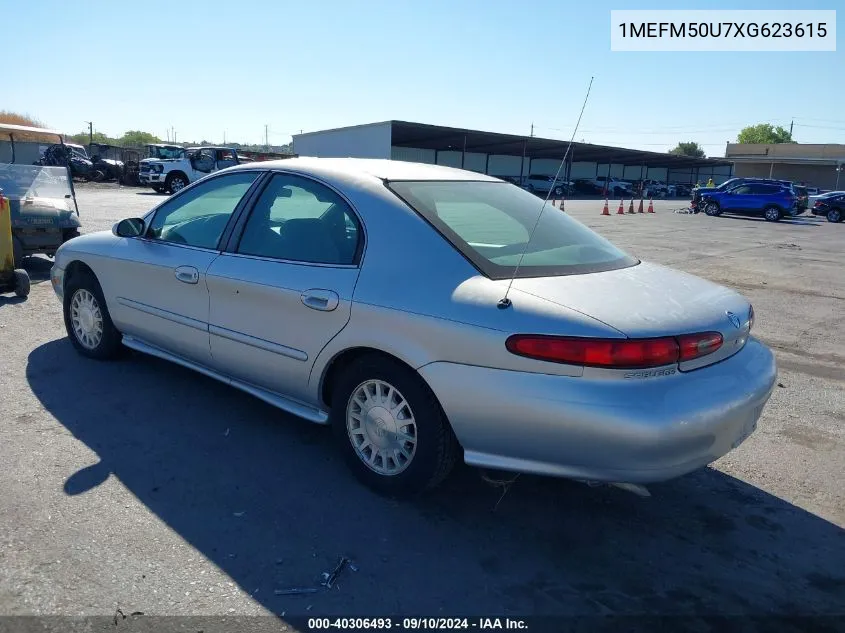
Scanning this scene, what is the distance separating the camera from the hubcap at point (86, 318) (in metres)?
5.08

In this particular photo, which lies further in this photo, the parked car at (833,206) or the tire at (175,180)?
the parked car at (833,206)

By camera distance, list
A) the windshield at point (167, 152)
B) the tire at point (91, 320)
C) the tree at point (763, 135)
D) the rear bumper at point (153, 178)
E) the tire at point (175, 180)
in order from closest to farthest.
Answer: the tire at point (91, 320), the tire at point (175, 180), the rear bumper at point (153, 178), the windshield at point (167, 152), the tree at point (763, 135)

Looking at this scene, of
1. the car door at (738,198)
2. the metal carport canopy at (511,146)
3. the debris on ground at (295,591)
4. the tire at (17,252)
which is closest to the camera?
the debris on ground at (295,591)

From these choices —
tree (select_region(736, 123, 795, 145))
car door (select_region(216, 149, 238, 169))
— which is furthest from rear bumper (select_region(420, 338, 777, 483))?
tree (select_region(736, 123, 795, 145))

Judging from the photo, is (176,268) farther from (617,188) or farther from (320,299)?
(617,188)

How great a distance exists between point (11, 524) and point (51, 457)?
26.2 inches

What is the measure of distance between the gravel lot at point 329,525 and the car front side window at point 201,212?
1075mm

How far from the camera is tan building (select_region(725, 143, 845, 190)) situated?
213ft

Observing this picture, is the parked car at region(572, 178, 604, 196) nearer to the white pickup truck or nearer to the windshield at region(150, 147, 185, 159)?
the windshield at region(150, 147, 185, 159)

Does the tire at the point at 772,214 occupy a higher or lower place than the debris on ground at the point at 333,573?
higher

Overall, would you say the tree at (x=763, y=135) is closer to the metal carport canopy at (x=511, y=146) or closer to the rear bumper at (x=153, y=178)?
Result: the metal carport canopy at (x=511, y=146)

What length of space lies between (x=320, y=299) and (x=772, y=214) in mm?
30845

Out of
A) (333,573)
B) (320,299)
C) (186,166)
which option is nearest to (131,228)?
(320,299)

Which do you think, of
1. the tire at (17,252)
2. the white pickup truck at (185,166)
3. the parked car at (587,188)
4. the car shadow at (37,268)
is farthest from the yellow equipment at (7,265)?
the parked car at (587,188)
